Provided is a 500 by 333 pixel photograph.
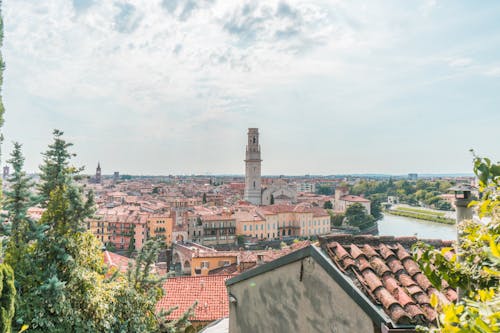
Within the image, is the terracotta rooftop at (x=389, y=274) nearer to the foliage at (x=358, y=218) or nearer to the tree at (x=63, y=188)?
the tree at (x=63, y=188)

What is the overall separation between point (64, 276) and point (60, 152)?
166 cm

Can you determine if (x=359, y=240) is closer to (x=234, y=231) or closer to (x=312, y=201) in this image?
(x=234, y=231)

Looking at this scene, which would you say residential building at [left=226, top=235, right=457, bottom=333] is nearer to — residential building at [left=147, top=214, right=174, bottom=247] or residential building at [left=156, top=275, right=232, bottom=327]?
residential building at [left=156, top=275, right=232, bottom=327]

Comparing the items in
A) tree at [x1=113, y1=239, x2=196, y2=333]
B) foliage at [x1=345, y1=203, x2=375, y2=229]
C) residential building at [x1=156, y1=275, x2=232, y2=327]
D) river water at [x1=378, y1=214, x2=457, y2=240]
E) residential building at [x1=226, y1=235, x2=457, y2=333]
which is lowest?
river water at [x1=378, y1=214, x2=457, y2=240]

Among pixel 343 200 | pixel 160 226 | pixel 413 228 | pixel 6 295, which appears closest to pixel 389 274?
pixel 6 295

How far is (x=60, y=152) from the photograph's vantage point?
16.7 ft

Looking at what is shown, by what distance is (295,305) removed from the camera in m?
2.90

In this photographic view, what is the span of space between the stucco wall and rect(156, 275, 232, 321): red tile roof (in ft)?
19.1

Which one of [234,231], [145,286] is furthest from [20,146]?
[234,231]

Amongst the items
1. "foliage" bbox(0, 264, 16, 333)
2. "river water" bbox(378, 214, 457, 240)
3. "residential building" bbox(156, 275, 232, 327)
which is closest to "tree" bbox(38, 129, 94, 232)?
"foliage" bbox(0, 264, 16, 333)

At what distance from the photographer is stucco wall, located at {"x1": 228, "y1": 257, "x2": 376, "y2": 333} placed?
2395 millimetres

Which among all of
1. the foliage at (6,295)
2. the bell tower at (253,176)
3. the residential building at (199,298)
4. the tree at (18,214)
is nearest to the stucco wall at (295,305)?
the foliage at (6,295)

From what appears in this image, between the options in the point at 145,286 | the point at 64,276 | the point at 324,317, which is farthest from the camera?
the point at 145,286

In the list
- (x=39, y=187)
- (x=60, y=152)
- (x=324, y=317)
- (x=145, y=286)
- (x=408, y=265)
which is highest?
(x=60, y=152)
